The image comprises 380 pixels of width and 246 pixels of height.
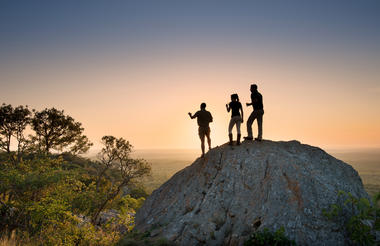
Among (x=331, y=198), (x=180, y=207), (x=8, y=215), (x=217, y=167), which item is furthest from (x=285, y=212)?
(x=8, y=215)

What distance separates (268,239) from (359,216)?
3.38 metres

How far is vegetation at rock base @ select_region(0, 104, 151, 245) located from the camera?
11.3 metres

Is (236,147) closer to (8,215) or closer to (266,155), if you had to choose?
(266,155)

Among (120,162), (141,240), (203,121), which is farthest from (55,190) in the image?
(120,162)

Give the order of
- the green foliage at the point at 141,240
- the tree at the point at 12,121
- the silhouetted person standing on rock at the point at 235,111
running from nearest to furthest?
the green foliage at the point at 141,240
the silhouetted person standing on rock at the point at 235,111
the tree at the point at 12,121

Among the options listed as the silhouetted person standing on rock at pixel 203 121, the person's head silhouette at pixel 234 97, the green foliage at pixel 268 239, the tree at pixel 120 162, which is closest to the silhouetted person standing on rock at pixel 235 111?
the person's head silhouette at pixel 234 97

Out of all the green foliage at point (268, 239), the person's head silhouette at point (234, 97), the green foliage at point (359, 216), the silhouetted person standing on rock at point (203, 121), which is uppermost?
the person's head silhouette at point (234, 97)

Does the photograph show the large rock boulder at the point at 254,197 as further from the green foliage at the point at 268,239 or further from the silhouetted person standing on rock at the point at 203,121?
the silhouetted person standing on rock at the point at 203,121

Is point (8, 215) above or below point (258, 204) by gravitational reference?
below

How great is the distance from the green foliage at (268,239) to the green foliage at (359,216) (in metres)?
1.96

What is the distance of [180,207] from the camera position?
1157 cm

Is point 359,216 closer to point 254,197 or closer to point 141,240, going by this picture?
point 254,197

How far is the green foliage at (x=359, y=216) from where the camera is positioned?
7594 mm

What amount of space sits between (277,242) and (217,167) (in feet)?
17.3
